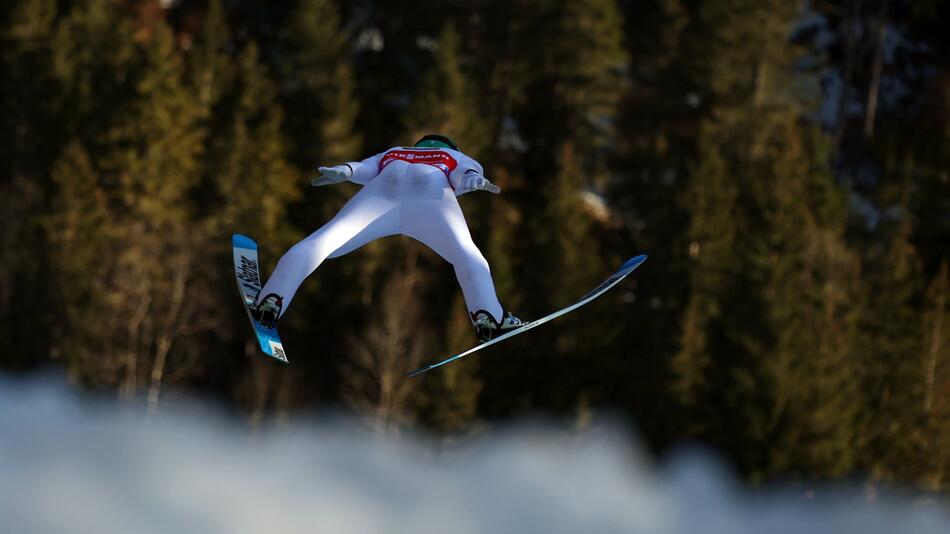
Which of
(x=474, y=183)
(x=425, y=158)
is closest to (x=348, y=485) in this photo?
(x=425, y=158)

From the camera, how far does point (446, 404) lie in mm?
60375

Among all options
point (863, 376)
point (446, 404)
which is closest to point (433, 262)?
point (446, 404)

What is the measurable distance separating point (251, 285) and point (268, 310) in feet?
4.15

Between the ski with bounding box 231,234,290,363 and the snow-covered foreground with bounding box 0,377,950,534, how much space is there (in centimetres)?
2632

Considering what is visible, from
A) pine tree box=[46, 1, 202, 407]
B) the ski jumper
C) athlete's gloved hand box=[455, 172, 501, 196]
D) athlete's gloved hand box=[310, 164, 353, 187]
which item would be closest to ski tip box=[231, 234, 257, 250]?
the ski jumper

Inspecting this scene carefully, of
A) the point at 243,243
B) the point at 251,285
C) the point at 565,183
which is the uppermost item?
the point at 243,243

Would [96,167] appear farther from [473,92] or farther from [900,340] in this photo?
[900,340]

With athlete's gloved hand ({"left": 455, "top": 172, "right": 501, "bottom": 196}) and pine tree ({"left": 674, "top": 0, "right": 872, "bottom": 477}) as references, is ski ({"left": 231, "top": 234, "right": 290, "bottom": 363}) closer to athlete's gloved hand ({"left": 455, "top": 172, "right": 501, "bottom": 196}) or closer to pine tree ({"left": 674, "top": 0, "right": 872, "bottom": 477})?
athlete's gloved hand ({"left": 455, "top": 172, "right": 501, "bottom": 196})

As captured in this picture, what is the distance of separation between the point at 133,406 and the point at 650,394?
20.0 m

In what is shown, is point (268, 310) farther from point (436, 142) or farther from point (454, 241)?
point (436, 142)

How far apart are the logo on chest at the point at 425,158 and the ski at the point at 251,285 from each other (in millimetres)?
2052

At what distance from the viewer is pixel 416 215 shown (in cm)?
1819

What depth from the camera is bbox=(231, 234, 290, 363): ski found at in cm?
1767

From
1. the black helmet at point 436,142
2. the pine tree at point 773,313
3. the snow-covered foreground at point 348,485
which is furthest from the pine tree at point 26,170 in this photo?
the black helmet at point 436,142
